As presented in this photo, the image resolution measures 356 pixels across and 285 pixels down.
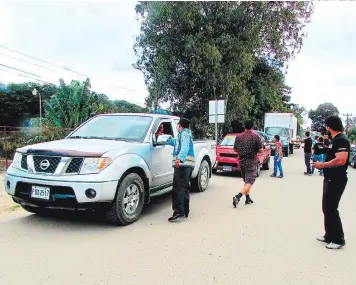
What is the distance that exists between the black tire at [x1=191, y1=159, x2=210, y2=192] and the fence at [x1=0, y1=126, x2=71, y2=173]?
706 cm

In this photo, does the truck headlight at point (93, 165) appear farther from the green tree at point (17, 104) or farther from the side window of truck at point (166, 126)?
the green tree at point (17, 104)

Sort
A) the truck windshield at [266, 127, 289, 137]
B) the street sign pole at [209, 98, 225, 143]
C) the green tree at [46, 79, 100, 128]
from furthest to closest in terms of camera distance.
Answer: the truck windshield at [266, 127, 289, 137] → the green tree at [46, 79, 100, 128] → the street sign pole at [209, 98, 225, 143]

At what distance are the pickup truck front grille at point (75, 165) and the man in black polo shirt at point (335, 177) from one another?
133 inches

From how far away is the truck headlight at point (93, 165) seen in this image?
4823 millimetres

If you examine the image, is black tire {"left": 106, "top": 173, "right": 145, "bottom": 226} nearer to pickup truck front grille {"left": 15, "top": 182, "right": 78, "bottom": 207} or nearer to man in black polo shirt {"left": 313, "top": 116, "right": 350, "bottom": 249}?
pickup truck front grille {"left": 15, "top": 182, "right": 78, "bottom": 207}

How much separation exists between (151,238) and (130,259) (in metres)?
0.82

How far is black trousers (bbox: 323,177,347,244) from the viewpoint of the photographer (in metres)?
4.42

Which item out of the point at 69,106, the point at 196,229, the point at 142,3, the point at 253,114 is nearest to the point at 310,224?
the point at 196,229

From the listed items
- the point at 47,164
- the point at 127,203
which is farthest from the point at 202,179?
the point at 47,164

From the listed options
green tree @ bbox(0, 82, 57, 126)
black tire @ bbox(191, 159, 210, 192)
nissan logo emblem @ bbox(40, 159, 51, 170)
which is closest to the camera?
nissan logo emblem @ bbox(40, 159, 51, 170)

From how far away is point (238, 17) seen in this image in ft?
61.5

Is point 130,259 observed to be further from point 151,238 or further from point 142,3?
point 142,3

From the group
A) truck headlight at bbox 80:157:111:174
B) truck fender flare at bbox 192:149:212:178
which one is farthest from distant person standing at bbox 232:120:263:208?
truck headlight at bbox 80:157:111:174

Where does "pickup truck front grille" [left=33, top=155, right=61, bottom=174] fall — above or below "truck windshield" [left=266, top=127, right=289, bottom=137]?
below
